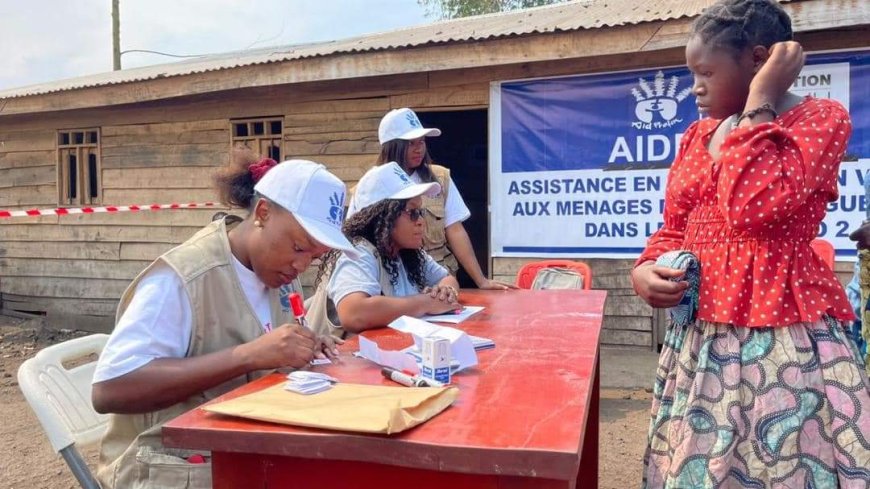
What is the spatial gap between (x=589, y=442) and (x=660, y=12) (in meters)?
3.59

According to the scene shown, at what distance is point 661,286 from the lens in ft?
4.83

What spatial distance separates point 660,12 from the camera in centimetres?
516

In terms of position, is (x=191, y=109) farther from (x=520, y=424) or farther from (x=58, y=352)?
(x=520, y=424)

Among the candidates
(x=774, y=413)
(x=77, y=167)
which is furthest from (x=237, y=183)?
(x=77, y=167)

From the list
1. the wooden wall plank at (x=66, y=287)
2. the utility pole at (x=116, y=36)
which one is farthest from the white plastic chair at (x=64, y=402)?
the utility pole at (x=116, y=36)

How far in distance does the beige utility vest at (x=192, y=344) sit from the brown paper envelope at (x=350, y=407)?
327 millimetres

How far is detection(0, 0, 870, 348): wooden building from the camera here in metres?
5.24

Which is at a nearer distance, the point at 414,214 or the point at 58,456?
the point at 414,214

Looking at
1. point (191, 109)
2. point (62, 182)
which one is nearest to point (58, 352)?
point (191, 109)

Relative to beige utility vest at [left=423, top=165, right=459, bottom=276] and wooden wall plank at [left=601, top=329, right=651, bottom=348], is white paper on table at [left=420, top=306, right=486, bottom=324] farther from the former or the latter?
wooden wall plank at [left=601, top=329, right=651, bottom=348]

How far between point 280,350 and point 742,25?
48.9 inches

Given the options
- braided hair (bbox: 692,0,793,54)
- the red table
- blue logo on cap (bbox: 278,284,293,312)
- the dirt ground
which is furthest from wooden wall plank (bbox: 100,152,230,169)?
braided hair (bbox: 692,0,793,54)

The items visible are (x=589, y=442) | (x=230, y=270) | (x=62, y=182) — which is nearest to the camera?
(x=230, y=270)

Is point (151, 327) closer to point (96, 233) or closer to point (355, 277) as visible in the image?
point (355, 277)
